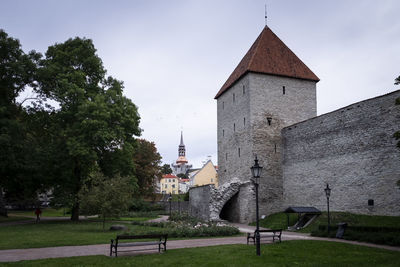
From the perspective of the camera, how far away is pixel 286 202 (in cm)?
2553

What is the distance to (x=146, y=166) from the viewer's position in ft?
157

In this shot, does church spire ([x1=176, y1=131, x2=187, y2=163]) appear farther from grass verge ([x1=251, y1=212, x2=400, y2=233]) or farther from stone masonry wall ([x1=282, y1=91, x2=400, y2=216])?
grass verge ([x1=251, y1=212, x2=400, y2=233])

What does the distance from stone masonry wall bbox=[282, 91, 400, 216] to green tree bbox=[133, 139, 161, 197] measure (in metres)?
25.6

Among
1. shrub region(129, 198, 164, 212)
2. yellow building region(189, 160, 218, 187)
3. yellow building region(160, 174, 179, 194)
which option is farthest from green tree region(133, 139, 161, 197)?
yellow building region(160, 174, 179, 194)

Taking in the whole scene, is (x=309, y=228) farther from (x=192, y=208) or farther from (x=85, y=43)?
(x=85, y=43)

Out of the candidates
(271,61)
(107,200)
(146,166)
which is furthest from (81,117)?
(146,166)

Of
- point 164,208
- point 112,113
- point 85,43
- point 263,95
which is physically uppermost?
point 85,43

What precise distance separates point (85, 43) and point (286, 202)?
19.8 m

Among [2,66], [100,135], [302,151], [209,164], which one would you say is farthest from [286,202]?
[209,164]

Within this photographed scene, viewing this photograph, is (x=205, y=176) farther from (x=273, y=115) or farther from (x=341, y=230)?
(x=341, y=230)

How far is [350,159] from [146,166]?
32.5 m

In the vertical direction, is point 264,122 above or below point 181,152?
below

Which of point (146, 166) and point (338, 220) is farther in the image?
point (146, 166)

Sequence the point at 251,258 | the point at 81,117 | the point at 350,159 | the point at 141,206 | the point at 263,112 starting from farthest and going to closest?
1. the point at 141,206
2. the point at 263,112
3. the point at 81,117
4. the point at 350,159
5. the point at 251,258
